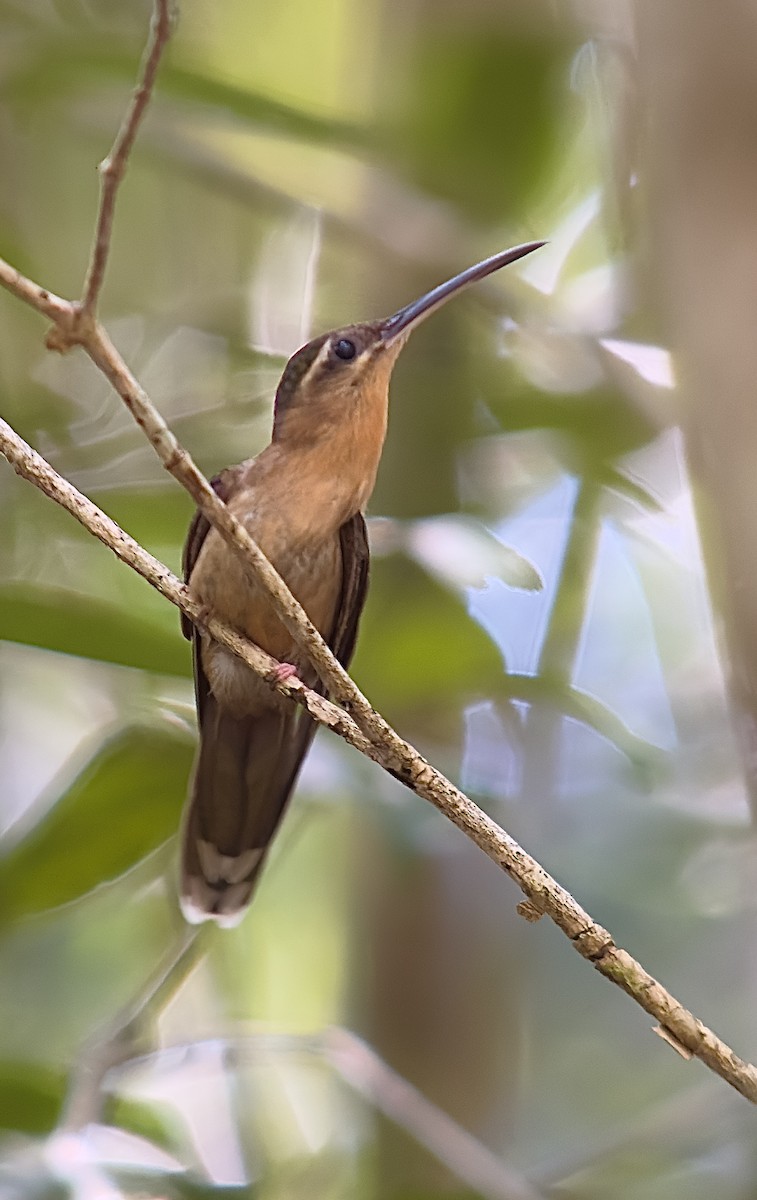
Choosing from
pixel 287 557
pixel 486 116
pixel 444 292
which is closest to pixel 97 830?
pixel 287 557

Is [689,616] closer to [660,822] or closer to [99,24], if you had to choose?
[660,822]

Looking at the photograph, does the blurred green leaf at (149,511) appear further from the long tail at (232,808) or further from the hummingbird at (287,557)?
the long tail at (232,808)

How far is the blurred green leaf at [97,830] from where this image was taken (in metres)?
2.38

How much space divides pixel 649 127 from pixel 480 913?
5.29 feet

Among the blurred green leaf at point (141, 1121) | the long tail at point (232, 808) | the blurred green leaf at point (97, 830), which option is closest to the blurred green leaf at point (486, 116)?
the long tail at point (232, 808)

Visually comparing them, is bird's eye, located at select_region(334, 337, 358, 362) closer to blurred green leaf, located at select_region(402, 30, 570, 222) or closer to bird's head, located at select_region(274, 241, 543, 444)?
bird's head, located at select_region(274, 241, 543, 444)

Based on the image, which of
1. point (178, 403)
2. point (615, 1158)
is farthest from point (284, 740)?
point (615, 1158)

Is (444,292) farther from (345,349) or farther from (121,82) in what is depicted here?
(121,82)

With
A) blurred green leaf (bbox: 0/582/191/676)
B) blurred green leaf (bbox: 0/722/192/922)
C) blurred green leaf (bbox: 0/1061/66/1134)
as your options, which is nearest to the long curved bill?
blurred green leaf (bbox: 0/582/191/676)

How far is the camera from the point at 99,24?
3.08 metres

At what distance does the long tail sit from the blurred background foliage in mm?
87

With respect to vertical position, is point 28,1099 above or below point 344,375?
below

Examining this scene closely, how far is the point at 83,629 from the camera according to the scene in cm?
233

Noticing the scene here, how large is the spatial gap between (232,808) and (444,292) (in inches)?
44.7
